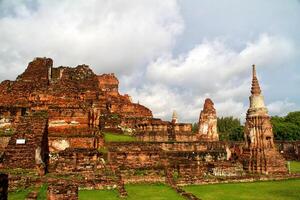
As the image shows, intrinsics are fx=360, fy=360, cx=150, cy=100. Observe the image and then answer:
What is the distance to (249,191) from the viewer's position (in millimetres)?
16250

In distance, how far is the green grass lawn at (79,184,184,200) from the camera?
13562 mm

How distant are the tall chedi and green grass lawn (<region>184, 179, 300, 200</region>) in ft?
10.9

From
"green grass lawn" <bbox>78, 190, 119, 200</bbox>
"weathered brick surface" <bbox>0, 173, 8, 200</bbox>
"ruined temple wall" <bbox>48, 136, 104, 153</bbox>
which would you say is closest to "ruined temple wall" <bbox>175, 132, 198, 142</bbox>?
"ruined temple wall" <bbox>48, 136, 104, 153</bbox>

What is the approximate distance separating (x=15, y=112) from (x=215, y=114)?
84.7 ft

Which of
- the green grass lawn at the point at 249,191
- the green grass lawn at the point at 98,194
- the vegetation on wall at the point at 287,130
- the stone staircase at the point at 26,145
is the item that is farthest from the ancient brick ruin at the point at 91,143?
the vegetation on wall at the point at 287,130

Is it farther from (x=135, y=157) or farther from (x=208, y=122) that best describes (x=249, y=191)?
(x=208, y=122)

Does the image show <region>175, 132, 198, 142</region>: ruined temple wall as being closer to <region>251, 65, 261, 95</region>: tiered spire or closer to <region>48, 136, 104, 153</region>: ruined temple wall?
<region>251, 65, 261, 95</region>: tiered spire

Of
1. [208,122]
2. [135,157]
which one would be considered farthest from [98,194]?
[208,122]

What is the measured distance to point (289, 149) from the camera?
40.0 m

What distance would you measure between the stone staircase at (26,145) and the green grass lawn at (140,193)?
3.01 m

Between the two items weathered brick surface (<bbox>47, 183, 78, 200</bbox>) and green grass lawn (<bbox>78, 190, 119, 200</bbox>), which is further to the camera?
green grass lawn (<bbox>78, 190, 119, 200</bbox>)

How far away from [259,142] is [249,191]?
8156 mm

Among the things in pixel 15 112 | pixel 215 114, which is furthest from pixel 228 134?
pixel 15 112

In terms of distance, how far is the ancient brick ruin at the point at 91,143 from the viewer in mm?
15648
